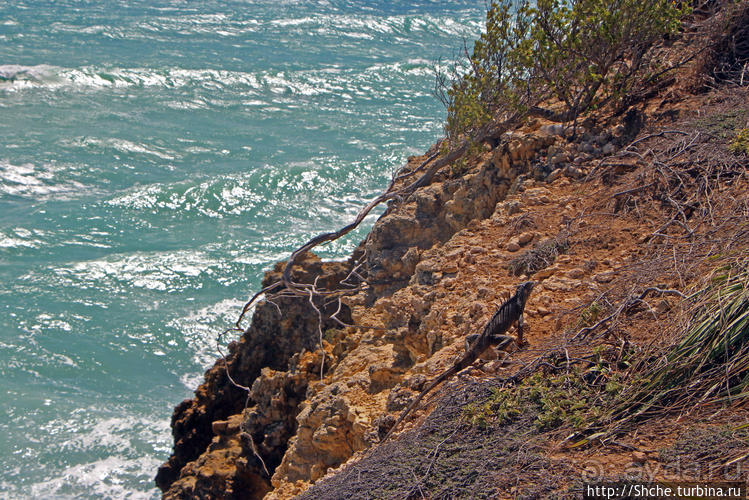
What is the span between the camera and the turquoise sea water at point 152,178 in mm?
13867

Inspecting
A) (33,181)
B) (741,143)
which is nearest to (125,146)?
(33,181)

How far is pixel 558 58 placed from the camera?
29.6ft

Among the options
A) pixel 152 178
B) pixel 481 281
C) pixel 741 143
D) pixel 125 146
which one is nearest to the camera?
pixel 741 143

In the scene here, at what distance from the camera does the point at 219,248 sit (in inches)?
758

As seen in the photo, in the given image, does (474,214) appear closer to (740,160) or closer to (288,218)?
(740,160)

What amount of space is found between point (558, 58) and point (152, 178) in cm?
1684

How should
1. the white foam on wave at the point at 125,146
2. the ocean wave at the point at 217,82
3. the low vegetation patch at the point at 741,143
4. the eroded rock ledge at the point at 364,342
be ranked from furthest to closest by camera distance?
the ocean wave at the point at 217,82
the white foam on wave at the point at 125,146
the low vegetation patch at the point at 741,143
the eroded rock ledge at the point at 364,342

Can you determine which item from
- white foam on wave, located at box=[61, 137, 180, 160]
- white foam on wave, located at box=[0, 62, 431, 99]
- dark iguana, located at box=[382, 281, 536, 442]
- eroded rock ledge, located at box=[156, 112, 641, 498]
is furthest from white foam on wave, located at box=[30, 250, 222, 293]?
dark iguana, located at box=[382, 281, 536, 442]

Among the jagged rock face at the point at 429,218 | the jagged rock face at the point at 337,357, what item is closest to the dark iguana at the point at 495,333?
the jagged rock face at the point at 337,357

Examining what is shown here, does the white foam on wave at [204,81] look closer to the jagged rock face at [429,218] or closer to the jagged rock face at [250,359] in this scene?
the jagged rock face at [250,359]

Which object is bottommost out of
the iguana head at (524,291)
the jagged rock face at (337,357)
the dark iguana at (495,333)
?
the jagged rock face at (337,357)

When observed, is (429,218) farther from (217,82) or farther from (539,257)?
(217,82)

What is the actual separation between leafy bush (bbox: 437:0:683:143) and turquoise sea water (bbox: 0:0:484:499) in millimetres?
8217

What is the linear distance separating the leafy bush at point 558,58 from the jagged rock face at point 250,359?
9.62 ft
